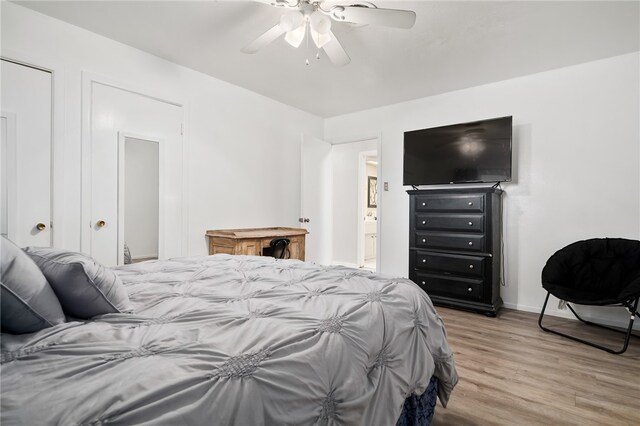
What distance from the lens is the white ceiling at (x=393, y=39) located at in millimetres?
2355

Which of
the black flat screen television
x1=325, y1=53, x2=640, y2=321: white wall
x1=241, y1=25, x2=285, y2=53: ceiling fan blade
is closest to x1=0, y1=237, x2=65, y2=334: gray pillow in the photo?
x1=241, y1=25, x2=285, y2=53: ceiling fan blade

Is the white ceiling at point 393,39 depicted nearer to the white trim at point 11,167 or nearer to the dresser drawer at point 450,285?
the white trim at point 11,167

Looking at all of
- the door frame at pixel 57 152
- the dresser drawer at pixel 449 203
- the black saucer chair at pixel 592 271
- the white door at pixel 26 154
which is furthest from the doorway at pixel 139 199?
the black saucer chair at pixel 592 271

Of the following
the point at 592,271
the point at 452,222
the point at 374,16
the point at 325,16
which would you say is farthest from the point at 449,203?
the point at 325,16

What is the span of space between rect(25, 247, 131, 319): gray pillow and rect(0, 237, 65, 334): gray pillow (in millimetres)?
68

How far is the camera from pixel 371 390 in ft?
3.52

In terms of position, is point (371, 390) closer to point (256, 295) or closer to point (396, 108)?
point (256, 295)

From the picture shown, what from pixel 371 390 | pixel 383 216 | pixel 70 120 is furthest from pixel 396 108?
pixel 371 390

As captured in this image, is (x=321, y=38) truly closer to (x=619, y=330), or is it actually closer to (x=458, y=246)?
(x=458, y=246)

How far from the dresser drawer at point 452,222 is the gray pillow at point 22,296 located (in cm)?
345

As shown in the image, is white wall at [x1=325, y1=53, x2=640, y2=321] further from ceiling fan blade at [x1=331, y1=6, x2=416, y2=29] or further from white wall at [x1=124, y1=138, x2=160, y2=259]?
white wall at [x1=124, y1=138, x2=160, y2=259]

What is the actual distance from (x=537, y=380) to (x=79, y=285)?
2.59 meters

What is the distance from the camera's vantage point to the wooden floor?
172 cm

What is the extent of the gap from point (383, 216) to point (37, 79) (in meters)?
3.89
